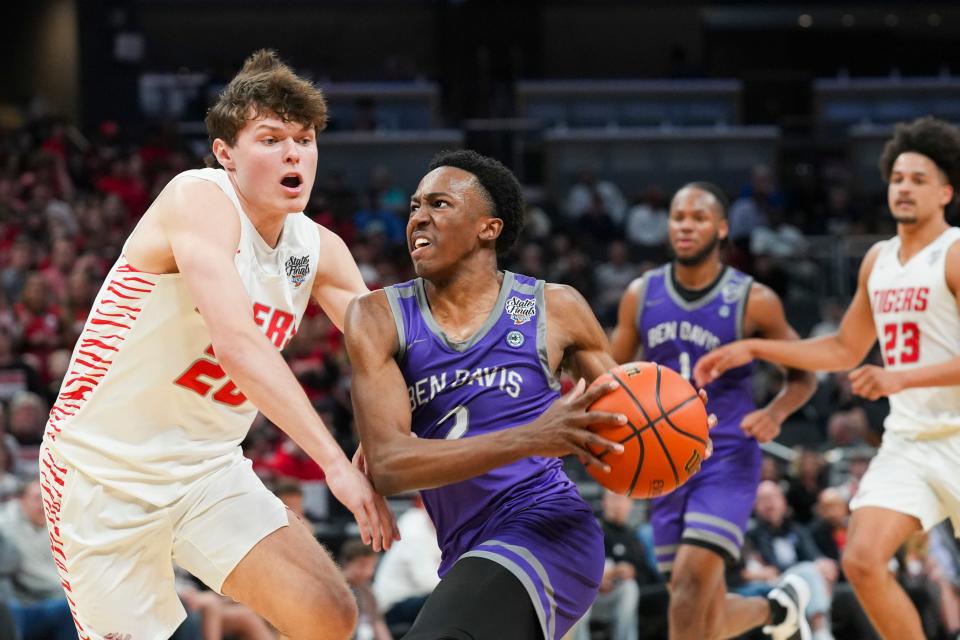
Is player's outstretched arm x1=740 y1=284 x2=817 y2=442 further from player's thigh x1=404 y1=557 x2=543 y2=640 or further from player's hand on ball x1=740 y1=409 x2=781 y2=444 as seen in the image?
player's thigh x1=404 y1=557 x2=543 y2=640

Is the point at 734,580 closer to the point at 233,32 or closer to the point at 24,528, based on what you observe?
the point at 24,528

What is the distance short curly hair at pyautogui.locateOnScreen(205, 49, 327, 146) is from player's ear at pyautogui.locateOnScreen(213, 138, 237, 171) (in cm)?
2

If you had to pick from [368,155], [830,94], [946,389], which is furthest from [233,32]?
[946,389]

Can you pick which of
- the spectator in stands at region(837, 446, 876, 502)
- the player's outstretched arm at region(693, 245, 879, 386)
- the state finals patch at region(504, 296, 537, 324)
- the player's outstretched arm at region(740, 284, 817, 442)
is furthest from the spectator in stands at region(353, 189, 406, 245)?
the state finals patch at region(504, 296, 537, 324)

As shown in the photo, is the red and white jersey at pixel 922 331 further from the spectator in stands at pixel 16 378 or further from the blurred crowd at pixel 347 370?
the spectator in stands at pixel 16 378

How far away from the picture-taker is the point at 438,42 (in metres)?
23.8

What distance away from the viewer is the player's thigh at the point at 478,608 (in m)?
3.45

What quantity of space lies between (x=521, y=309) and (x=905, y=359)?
2463 mm

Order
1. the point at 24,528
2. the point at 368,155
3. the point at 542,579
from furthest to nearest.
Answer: the point at 368,155 → the point at 24,528 → the point at 542,579

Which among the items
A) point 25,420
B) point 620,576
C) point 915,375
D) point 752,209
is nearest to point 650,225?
point 752,209

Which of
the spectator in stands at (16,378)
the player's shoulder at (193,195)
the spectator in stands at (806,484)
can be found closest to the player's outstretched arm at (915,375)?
the player's shoulder at (193,195)

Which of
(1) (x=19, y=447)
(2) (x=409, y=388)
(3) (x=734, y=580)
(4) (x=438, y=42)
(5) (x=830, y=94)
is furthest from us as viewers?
(4) (x=438, y=42)

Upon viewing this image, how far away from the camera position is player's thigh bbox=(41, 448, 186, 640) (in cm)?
413

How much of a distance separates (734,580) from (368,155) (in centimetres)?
1125
